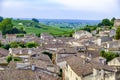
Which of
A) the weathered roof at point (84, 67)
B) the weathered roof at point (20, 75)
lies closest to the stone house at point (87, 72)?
the weathered roof at point (84, 67)

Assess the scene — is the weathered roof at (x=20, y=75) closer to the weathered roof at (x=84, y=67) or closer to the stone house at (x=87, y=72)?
the stone house at (x=87, y=72)

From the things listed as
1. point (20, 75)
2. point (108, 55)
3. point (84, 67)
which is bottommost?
point (108, 55)

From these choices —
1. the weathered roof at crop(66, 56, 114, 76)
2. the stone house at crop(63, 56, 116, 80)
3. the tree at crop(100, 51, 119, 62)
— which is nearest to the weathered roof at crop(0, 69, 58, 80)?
the stone house at crop(63, 56, 116, 80)

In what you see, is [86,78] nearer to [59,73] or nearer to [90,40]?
[59,73]

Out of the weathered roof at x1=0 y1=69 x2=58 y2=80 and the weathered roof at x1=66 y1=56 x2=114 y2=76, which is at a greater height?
the weathered roof at x1=66 y1=56 x2=114 y2=76

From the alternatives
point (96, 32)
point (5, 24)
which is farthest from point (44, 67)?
point (5, 24)

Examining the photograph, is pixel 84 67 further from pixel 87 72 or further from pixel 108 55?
A: pixel 108 55

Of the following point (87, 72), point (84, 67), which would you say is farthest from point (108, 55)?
point (87, 72)

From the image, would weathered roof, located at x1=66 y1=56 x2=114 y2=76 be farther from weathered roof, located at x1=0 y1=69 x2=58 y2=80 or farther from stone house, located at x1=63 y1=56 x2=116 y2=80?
weathered roof, located at x1=0 y1=69 x2=58 y2=80

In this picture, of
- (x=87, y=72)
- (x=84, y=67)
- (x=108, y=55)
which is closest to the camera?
(x=87, y=72)

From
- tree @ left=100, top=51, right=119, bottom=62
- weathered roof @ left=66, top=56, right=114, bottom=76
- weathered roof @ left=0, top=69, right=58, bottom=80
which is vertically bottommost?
tree @ left=100, top=51, right=119, bottom=62

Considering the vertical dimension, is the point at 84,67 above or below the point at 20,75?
above

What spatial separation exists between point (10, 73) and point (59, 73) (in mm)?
13351

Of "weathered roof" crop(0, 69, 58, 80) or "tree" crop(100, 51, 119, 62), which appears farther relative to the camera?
"tree" crop(100, 51, 119, 62)
